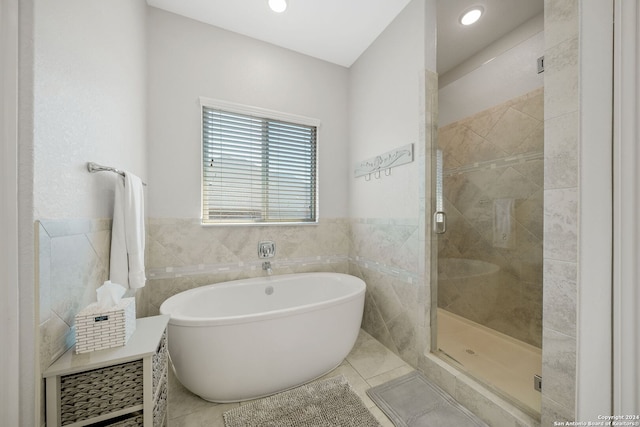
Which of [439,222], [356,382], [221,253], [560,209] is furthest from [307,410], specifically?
[560,209]

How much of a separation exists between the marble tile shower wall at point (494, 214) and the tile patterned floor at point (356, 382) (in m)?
0.63

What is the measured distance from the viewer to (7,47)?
2.13 feet

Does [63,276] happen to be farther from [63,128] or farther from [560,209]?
[560,209]

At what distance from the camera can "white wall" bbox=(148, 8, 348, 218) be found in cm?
185

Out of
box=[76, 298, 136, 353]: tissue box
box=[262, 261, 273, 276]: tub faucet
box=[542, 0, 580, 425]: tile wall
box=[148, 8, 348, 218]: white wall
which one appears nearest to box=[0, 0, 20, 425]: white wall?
box=[76, 298, 136, 353]: tissue box

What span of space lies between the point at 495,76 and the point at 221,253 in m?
2.79

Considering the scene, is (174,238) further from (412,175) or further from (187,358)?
(412,175)

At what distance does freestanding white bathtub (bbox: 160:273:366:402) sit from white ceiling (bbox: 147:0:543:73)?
209 cm

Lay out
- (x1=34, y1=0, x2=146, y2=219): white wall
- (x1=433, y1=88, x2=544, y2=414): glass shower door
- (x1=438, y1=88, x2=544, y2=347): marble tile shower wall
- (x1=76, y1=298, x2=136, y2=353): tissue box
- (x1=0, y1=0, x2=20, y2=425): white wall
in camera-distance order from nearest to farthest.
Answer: (x1=0, y1=0, x2=20, y2=425): white wall
(x1=34, y1=0, x2=146, y2=219): white wall
(x1=76, y1=298, x2=136, y2=353): tissue box
(x1=433, y1=88, x2=544, y2=414): glass shower door
(x1=438, y1=88, x2=544, y2=347): marble tile shower wall

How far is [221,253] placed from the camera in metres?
2.02

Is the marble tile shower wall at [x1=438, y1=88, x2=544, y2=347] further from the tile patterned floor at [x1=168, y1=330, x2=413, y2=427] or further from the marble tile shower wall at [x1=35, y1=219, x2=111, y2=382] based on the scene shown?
the marble tile shower wall at [x1=35, y1=219, x2=111, y2=382]

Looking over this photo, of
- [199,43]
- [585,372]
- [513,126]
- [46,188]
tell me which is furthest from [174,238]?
[513,126]

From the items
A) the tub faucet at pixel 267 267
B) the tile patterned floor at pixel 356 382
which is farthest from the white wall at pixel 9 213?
the tub faucet at pixel 267 267

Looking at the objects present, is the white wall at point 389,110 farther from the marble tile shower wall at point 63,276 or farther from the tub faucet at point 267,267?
the marble tile shower wall at point 63,276
